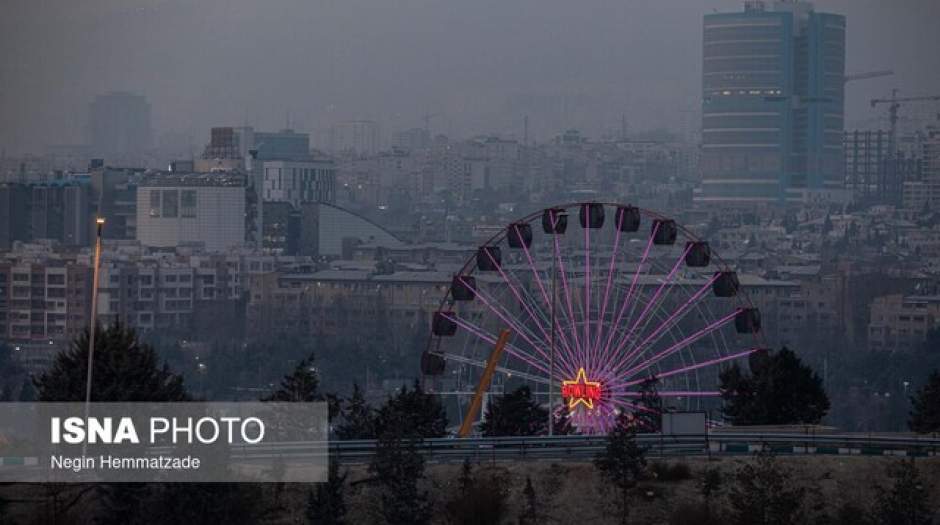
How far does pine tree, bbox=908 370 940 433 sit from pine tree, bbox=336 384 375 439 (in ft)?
25.1

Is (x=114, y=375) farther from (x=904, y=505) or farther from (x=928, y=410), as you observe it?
(x=928, y=410)

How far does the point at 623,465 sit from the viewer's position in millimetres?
30891

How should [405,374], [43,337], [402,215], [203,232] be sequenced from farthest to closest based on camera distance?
[402,215]
[203,232]
[43,337]
[405,374]

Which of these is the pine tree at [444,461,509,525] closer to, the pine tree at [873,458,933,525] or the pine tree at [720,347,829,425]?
the pine tree at [873,458,933,525]

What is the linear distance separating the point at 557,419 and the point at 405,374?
161ft

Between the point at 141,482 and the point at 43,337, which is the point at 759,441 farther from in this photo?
the point at 43,337

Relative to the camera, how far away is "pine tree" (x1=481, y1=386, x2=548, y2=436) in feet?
125

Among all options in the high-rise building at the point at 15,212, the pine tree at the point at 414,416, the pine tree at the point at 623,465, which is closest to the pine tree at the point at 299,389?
the pine tree at the point at 414,416

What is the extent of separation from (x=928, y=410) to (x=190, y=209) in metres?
110

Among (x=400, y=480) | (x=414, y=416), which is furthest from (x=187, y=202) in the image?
(x=400, y=480)

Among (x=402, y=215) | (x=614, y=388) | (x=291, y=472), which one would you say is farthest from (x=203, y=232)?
(x=291, y=472)

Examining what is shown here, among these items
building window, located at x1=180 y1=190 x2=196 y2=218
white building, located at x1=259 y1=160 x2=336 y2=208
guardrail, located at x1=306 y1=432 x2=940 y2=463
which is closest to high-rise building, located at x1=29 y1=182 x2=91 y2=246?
building window, located at x1=180 y1=190 x2=196 y2=218

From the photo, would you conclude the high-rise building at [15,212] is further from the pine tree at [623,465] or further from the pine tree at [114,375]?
the pine tree at [623,465]

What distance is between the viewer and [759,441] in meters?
32.9
